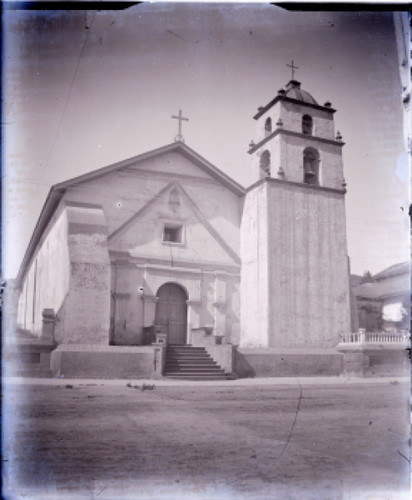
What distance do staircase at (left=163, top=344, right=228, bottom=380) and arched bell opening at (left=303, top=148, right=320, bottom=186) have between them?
817cm

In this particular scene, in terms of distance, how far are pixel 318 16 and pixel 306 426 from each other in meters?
6.33

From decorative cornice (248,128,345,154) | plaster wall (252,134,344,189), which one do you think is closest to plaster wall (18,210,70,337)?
plaster wall (252,134,344,189)

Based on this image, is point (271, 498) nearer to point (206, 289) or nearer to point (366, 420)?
point (366, 420)

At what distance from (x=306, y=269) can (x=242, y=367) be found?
475cm

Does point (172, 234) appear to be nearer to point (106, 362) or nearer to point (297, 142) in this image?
point (297, 142)

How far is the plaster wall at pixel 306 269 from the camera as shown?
17891mm

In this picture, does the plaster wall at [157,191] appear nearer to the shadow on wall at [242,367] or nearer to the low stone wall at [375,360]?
the shadow on wall at [242,367]

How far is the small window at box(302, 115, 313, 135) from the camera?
1988 centimetres

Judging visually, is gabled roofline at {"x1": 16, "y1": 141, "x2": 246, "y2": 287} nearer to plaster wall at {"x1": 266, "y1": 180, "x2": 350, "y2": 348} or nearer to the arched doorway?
plaster wall at {"x1": 266, "y1": 180, "x2": 350, "y2": 348}

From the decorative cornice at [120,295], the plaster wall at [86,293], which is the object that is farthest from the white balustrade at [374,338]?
the plaster wall at [86,293]

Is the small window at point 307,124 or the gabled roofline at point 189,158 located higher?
the small window at point 307,124

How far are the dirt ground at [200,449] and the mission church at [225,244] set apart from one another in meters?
7.39

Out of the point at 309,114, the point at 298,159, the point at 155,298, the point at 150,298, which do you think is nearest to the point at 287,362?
the point at 155,298

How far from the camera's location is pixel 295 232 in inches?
731
